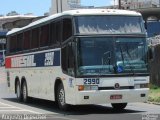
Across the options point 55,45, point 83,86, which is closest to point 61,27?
point 55,45

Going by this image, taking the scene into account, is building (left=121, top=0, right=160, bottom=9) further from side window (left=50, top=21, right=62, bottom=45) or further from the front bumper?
the front bumper

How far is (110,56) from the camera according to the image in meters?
17.2

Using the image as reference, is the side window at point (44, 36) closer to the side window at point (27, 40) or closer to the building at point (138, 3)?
the side window at point (27, 40)

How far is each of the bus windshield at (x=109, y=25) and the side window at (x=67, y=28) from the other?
35 centimetres

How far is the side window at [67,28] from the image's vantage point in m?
17.7

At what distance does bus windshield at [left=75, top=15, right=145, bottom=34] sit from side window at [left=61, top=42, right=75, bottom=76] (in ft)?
2.25

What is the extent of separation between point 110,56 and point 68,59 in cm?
145

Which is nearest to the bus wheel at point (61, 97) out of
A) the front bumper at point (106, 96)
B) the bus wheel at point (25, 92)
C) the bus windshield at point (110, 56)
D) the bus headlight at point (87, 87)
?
the front bumper at point (106, 96)

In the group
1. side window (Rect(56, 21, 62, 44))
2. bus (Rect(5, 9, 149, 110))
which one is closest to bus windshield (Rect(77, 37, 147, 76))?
bus (Rect(5, 9, 149, 110))

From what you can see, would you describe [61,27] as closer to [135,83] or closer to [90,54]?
[90,54]

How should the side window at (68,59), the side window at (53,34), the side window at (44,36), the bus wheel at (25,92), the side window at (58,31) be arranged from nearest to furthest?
the side window at (68,59) < the side window at (58,31) < the side window at (53,34) < the side window at (44,36) < the bus wheel at (25,92)

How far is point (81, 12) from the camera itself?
17.7 meters

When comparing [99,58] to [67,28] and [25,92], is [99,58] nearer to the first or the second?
[67,28]

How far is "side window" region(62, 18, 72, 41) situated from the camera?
17.7 metres
